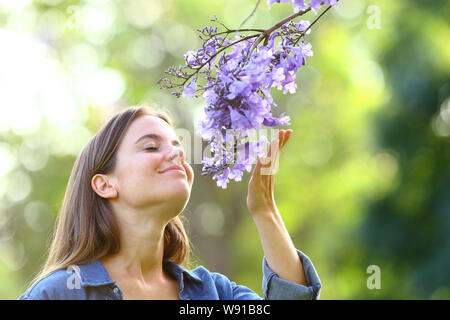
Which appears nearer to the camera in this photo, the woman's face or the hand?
the hand

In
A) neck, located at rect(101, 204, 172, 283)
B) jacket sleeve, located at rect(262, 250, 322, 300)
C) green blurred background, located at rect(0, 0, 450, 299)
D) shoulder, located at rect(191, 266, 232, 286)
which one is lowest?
jacket sleeve, located at rect(262, 250, 322, 300)

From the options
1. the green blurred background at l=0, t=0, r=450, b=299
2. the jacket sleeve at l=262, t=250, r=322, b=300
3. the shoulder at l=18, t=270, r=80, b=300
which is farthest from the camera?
the green blurred background at l=0, t=0, r=450, b=299

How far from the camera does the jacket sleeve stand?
214 centimetres

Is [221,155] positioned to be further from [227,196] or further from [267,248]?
[227,196]

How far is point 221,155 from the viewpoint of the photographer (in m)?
1.86

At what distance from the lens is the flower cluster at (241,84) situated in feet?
5.62

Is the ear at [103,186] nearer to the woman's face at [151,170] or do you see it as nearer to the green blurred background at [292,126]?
the woman's face at [151,170]

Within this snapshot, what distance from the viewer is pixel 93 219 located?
240 cm

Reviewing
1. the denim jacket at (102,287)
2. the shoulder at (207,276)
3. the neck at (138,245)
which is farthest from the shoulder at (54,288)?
the shoulder at (207,276)

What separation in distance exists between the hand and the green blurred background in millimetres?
8648

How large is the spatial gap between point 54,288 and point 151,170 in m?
0.61

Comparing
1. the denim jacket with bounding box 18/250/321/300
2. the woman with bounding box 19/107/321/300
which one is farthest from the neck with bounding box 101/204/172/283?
the denim jacket with bounding box 18/250/321/300

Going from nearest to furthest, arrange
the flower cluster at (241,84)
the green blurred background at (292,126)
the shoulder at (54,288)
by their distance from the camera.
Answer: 1. the flower cluster at (241,84)
2. the shoulder at (54,288)
3. the green blurred background at (292,126)

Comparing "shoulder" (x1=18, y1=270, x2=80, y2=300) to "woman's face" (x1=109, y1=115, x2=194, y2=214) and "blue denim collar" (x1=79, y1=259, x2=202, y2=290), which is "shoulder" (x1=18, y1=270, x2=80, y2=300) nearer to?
"blue denim collar" (x1=79, y1=259, x2=202, y2=290)
